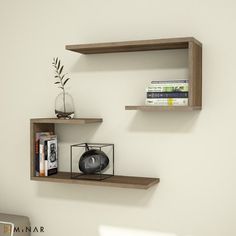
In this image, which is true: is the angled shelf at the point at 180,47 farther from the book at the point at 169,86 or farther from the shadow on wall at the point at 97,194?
the shadow on wall at the point at 97,194

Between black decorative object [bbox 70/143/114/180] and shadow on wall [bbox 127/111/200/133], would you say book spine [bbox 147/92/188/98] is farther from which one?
black decorative object [bbox 70/143/114/180]

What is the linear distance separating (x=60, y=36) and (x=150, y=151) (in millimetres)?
902

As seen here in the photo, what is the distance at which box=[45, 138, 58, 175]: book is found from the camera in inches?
93.8

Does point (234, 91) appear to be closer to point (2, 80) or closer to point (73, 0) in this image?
point (73, 0)

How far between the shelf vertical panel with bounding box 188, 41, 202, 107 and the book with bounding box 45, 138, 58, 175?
888 mm

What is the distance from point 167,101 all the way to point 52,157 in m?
0.80

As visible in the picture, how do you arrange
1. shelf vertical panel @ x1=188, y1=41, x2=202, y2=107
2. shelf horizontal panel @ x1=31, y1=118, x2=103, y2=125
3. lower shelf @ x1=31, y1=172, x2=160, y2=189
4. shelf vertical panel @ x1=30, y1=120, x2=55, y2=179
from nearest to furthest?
shelf vertical panel @ x1=188, y1=41, x2=202, y2=107
lower shelf @ x1=31, y1=172, x2=160, y2=189
shelf horizontal panel @ x1=31, y1=118, x2=103, y2=125
shelf vertical panel @ x1=30, y1=120, x2=55, y2=179

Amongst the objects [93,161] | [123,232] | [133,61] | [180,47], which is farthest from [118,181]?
[180,47]

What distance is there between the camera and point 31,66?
259 centimetres

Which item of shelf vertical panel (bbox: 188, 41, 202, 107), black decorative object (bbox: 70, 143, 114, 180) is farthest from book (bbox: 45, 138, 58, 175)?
shelf vertical panel (bbox: 188, 41, 202, 107)

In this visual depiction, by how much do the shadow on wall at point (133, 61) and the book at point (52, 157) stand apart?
1.50ft

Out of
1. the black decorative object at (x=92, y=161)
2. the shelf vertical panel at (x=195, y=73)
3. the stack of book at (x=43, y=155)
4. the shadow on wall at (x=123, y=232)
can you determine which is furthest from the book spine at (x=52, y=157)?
the shelf vertical panel at (x=195, y=73)

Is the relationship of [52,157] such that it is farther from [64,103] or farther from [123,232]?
[123,232]

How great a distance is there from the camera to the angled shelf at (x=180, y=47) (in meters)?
1.99
